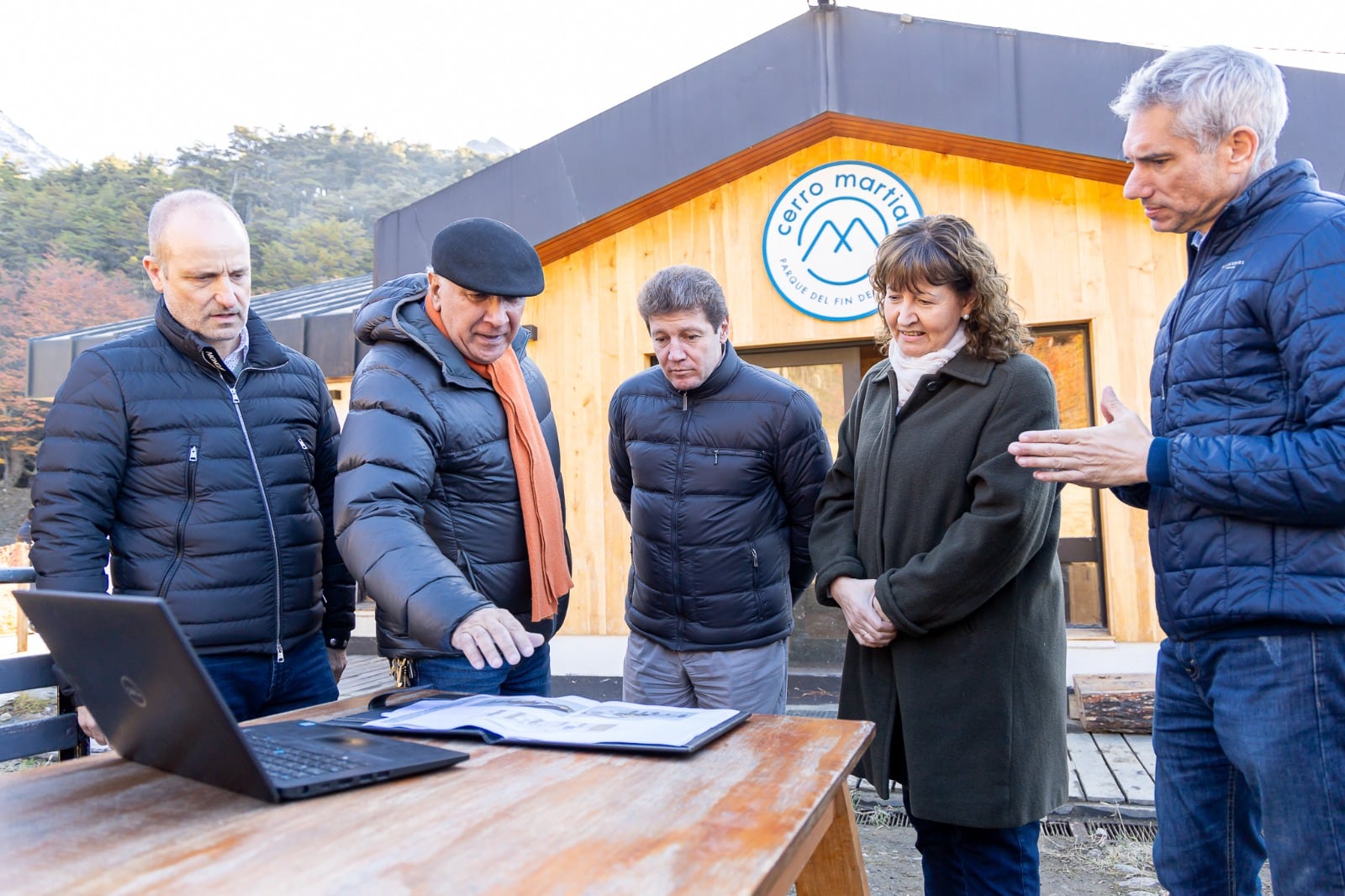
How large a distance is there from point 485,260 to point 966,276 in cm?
117

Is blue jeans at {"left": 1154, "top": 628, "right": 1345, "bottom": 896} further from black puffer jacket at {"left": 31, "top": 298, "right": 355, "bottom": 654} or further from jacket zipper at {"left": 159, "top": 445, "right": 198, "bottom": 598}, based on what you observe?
jacket zipper at {"left": 159, "top": 445, "right": 198, "bottom": 598}

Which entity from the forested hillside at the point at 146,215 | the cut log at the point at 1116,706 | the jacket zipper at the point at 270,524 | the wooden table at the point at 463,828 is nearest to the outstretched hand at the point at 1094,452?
the wooden table at the point at 463,828

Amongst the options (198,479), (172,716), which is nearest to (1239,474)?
(172,716)

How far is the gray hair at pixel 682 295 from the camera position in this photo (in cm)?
282

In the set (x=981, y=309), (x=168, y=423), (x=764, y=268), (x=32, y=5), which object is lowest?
(x=168, y=423)

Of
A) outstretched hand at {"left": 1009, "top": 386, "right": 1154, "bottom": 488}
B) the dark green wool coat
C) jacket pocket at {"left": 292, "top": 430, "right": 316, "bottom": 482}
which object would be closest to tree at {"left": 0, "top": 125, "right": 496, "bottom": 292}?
jacket pocket at {"left": 292, "top": 430, "right": 316, "bottom": 482}

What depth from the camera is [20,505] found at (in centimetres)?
2342

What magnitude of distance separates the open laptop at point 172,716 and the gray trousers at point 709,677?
146 cm

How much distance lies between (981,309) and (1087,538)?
366 centimetres

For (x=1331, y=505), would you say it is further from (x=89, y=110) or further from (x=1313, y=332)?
(x=89, y=110)

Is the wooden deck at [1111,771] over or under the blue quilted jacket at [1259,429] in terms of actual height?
under

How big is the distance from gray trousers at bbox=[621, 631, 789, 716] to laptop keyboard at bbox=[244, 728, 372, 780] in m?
1.48

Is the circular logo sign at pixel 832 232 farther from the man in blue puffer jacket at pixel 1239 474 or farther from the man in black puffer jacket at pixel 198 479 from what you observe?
the man in black puffer jacket at pixel 198 479

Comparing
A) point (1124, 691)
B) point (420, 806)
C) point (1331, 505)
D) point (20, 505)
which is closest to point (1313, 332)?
point (1331, 505)
